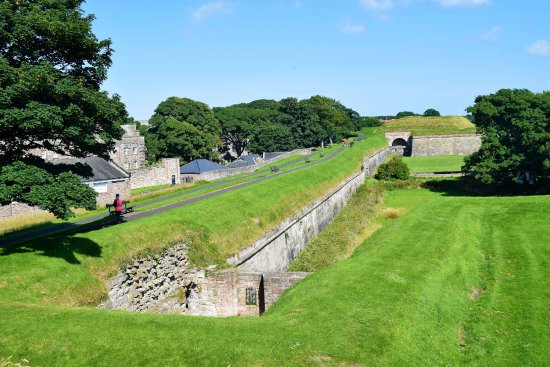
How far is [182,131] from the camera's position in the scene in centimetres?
7400

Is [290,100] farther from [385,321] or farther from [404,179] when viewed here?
[385,321]

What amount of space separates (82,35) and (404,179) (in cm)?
5119

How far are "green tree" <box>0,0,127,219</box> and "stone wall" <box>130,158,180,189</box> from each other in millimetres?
34532

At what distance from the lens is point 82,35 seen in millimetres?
15312

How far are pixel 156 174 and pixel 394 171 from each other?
31837mm

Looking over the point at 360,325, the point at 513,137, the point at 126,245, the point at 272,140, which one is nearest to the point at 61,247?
the point at 126,245

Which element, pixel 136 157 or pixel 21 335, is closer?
pixel 21 335

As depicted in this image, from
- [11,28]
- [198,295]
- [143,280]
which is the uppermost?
[11,28]

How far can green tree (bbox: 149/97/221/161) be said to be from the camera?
7406cm

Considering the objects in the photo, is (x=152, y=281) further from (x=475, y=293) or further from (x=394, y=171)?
(x=394, y=171)

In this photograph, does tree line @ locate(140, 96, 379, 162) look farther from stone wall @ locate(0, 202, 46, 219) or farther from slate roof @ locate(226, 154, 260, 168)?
stone wall @ locate(0, 202, 46, 219)

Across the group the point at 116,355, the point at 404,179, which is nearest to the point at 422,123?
the point at 404,179

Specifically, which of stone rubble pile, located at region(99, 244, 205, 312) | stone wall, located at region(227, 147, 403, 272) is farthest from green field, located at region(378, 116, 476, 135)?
stone rubble pile, located at region(99, 244, 205, 312)

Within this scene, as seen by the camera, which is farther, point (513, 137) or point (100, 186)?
point (513, 137)
